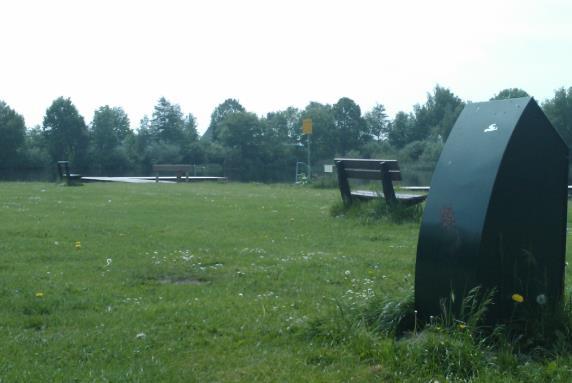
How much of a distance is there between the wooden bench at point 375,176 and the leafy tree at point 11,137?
45.8 meters

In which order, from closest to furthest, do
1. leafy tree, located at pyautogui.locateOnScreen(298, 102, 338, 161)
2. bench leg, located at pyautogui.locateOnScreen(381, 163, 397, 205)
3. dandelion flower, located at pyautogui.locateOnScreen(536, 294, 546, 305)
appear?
dandelion flower, located at pyautogui.locateOnScreen(536, 294, 546, 305)
bench leg, located at pyautogui.locateOnScreen(381, 163, 397, 205)
leafy tree, located at pyautogui.locateOnScreen(298, 102, 338, 161)

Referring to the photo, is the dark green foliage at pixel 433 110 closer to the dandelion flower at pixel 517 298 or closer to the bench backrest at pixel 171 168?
the bench backrest at pixel 171 168

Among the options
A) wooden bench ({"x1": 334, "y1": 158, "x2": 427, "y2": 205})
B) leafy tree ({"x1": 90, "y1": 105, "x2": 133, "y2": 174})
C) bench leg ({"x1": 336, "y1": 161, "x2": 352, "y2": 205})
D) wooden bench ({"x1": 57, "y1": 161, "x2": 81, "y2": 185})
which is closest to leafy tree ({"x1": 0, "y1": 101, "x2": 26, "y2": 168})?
leafy tree ({"x1": 90, "y1": 105, "x2": 133, "y2": 174})

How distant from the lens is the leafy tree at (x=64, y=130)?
62.8 m

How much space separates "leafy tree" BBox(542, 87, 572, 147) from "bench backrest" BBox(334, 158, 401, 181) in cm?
3763

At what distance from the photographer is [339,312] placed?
16.3 feet

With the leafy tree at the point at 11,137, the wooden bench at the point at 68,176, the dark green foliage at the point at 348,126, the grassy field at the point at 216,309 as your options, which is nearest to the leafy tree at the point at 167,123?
the dark green foliage at the point at 348,126

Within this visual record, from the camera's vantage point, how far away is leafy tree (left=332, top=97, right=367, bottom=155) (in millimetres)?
74250

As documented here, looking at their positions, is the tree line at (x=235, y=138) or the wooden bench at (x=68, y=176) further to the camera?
the tree line at (x=235, y=138)

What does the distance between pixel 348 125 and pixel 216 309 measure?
71938 mm

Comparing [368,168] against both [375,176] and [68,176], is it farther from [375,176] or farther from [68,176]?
[68,176]

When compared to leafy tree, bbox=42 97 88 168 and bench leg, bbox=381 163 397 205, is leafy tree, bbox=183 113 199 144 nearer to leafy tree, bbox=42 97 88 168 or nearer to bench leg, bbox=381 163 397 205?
leafy tree, bbox=42 97 88 168

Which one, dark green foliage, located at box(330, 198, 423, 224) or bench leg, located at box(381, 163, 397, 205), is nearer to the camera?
dark green foliage, located at box(330, 198, 423, 224)

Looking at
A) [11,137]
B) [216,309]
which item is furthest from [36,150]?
[216,309]
